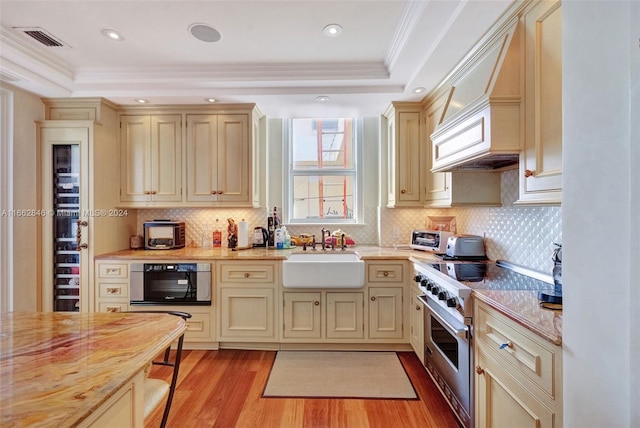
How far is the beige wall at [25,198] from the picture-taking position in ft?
8.71

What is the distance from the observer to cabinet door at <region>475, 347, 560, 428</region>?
1119mm

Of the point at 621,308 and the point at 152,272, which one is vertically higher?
the point at 621,308

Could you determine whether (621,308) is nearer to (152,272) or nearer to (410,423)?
(410,423)

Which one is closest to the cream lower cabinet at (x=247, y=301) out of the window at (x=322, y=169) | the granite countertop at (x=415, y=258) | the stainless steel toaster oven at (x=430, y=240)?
the granite countertop at (x=415, y=258)

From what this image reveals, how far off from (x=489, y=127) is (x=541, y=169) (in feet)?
1.16

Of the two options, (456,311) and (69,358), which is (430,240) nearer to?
(456,311)

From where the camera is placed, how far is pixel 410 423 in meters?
1.86

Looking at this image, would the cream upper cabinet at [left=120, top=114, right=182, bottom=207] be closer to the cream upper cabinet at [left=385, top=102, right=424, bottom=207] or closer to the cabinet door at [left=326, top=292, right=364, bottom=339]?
the cabinet door at [left=326, top=292, right=364, bottom=339]

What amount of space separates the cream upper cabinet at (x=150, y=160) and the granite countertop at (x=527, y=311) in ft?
9.86

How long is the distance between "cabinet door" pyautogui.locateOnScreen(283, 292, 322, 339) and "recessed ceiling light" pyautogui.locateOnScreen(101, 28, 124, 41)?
2486mm

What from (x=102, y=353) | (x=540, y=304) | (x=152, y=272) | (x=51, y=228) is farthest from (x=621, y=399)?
(x=51, y=228)

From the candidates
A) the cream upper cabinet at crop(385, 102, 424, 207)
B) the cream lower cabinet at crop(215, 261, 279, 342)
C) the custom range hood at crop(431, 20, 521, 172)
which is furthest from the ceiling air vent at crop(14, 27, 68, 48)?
the custom range hood at crop(431, 20, 521, 172)

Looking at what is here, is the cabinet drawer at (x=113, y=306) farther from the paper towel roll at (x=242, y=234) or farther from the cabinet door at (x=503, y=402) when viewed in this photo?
the cabinet door at (x=503, y=402)

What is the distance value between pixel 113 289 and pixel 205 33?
97.3 inches
